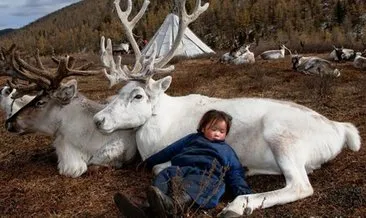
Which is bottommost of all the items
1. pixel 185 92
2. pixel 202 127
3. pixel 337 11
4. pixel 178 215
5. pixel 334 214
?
pixel 337 11

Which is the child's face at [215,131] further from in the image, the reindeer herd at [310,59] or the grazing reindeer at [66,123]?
the reindeer herd at [310,59]

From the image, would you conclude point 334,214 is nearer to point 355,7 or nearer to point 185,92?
point 185,92

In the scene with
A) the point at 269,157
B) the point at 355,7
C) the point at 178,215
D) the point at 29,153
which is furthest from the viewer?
the point at 355,7

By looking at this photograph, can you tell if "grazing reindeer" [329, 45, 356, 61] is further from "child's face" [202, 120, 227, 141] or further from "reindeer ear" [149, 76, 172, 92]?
"child's face" [202, 120, 227, 141]

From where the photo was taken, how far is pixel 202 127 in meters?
4.52

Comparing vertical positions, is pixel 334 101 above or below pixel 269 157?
below

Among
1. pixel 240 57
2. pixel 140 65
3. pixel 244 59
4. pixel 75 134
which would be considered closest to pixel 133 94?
pixel 140 65

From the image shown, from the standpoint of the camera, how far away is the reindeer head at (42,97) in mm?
5480

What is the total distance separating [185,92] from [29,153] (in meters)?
5.12

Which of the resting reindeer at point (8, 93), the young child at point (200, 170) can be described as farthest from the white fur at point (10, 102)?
the young child at point (200, 170)

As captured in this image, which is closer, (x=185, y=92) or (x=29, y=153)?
(x=29, y=153)

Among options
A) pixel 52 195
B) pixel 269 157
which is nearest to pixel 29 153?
pixel 52 195

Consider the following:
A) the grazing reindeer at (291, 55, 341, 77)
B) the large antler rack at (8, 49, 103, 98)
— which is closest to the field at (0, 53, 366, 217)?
the large antler rack at (8, 49, 103, 98)

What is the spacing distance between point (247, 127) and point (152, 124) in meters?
0.91
